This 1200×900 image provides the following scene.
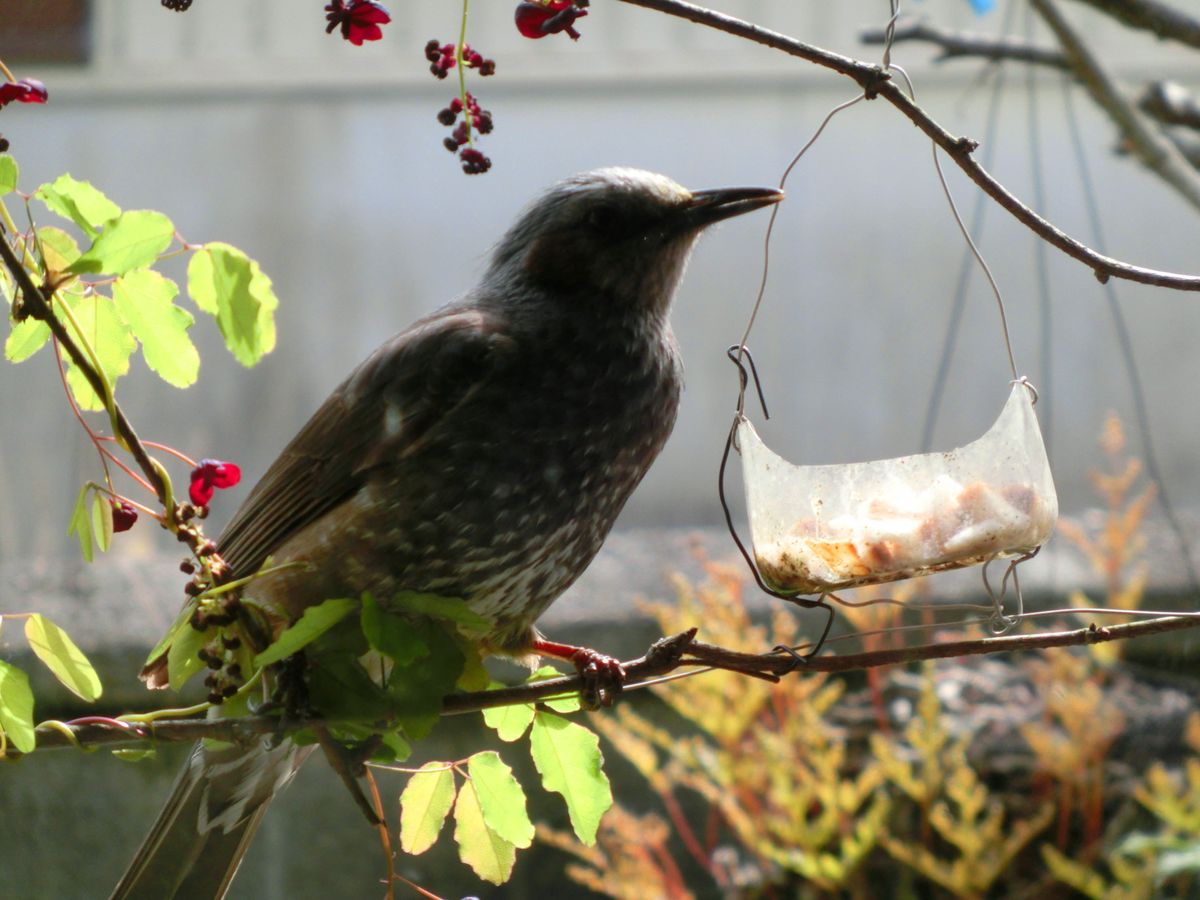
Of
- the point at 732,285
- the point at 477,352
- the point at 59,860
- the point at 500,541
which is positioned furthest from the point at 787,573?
the point at 59,860

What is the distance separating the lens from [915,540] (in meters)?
1.07

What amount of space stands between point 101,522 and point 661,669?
417mm

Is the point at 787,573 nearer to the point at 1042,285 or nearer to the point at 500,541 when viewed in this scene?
the point at 500,541

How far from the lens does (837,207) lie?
8.84ft

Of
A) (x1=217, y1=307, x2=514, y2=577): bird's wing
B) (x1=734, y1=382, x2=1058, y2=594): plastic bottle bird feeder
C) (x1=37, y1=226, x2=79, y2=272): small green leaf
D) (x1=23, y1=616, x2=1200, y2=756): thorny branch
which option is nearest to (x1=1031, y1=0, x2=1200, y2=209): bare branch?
(x1=734, y1=382, x2=1058, y2=594): plastic bottle bird feeder

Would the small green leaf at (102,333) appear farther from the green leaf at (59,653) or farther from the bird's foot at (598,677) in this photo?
the bird's foot at (598,677)

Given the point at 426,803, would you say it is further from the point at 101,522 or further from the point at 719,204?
the point at 719,204

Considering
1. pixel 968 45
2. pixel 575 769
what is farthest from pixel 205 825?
pixel 968 45

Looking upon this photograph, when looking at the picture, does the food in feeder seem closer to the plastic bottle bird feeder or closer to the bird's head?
the plastic bottle bird feeder

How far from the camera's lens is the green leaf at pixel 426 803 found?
40.8 inches

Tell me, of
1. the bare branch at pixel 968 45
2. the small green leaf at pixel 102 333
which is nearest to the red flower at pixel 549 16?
the small green leaf at pixel 102 333

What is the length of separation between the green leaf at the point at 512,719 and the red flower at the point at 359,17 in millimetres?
542

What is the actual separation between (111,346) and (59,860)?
181 cm

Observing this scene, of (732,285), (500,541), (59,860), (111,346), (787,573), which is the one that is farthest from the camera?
(732,285)
